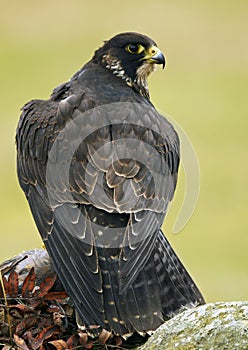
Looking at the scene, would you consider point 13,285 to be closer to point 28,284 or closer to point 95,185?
point 28,284

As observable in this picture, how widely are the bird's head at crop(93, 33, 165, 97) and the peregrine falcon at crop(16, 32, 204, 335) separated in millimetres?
133

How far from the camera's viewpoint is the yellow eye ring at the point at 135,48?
8.61m

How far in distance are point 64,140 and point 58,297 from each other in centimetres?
111

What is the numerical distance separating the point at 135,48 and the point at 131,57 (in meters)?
0.09

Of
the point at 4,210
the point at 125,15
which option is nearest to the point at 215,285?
the point at 4,210

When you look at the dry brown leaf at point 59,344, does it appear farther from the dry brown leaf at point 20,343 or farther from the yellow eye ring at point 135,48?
the yellow eye ring at point 135,48

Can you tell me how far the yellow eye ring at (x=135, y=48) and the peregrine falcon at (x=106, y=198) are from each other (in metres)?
0.18

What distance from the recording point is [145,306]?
283 inches

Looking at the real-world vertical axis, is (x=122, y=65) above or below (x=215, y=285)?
above

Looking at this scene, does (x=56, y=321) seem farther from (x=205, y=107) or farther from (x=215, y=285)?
(x=205, y=107)

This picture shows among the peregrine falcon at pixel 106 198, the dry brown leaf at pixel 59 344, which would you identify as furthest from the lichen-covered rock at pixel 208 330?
the peregrine falcon at pixel 106 198

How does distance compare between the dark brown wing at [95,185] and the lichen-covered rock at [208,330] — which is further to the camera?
the dark brown wing at [95,185]

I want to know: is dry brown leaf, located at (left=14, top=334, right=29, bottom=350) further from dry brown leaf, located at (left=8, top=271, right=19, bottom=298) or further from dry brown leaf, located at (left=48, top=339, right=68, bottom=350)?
dry brown leaf, located at (left=8, top=271, right=19, bottom=298)

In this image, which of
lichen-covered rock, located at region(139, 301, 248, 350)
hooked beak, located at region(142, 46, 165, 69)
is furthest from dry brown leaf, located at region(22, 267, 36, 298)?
hooked beak, located at region(142, 46, 165, 69)
